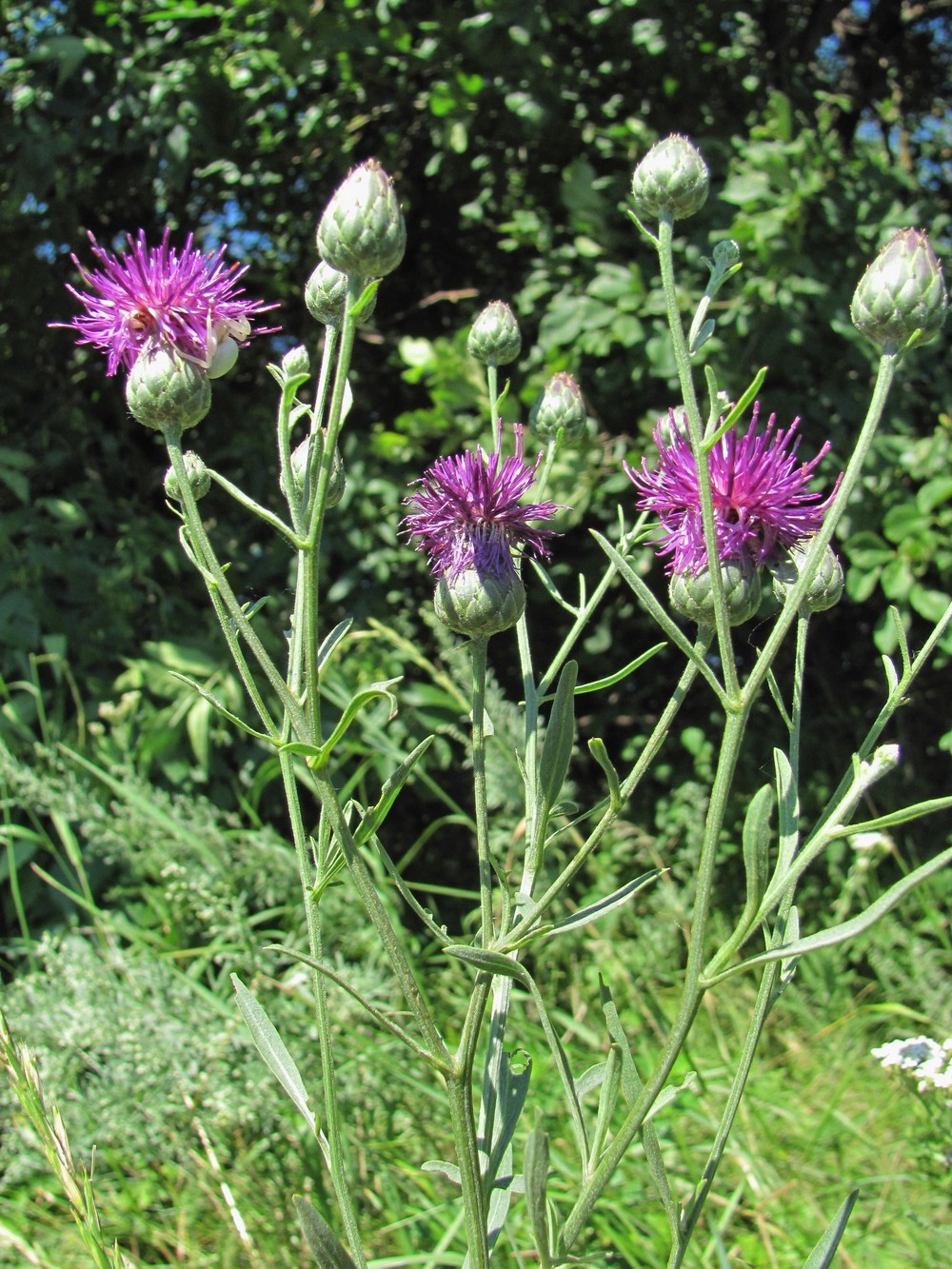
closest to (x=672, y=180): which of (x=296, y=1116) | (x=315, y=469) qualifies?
(x=315, y=469)

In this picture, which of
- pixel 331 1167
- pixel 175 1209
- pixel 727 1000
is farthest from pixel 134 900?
pixel 331 1167

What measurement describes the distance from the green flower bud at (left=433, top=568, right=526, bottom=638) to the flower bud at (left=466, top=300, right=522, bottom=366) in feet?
1.44

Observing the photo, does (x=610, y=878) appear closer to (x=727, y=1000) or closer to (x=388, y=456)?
(x=727, y=1000)

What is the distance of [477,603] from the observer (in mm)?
1161

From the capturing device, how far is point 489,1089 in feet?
3.89

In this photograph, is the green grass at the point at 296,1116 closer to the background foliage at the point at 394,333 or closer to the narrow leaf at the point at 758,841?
the background foliage at the point at 394,333

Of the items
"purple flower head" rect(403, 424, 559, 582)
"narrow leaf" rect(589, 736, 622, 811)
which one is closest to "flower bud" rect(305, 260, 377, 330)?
"purple flower head" rect(403, 424, 559, 582)

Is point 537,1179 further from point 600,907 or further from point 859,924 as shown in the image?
point 859,924

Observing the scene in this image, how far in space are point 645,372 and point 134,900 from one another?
2.21m

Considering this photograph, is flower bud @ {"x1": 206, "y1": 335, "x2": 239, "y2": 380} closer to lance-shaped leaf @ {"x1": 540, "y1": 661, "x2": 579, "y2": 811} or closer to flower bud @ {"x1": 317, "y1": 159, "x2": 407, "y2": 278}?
flower bud @ {"x1": 317, "y1": 159, "x2": 407, "y2": 278}

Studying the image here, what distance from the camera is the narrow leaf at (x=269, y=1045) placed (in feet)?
3.76

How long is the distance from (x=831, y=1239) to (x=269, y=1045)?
59 cm

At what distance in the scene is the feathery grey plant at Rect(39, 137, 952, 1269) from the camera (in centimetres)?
100

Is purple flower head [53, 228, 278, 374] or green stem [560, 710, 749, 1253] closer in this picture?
green stem [560, 710, 749, 1253]
